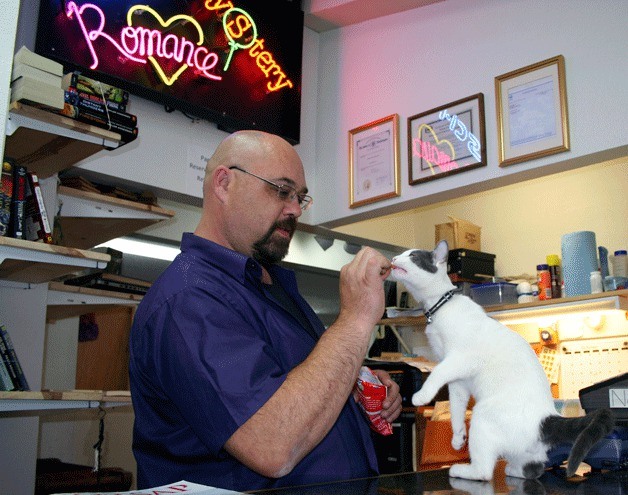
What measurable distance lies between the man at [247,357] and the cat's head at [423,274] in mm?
446

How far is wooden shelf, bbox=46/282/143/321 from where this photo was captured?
2865 millimetres

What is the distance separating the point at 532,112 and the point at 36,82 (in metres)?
2.21

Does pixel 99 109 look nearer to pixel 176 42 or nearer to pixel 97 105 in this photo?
pixel 97 105

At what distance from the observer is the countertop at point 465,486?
0.94 meters

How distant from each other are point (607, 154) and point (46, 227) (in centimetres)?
233

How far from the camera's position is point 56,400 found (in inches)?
82.0

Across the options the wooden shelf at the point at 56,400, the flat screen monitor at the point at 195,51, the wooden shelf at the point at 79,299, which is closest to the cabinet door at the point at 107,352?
the wooden shelf at the point at 79,299

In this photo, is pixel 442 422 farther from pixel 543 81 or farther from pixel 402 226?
pixel 402 226

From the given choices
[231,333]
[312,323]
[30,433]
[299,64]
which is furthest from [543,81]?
[30,433]

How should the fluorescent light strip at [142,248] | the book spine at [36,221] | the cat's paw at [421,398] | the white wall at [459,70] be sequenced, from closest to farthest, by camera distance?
the cat's paw at [421,398] → the book spine at [36,221] → the white wall at [459,70] → the fluorescent light strip at [142,248]

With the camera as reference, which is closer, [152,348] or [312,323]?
[152,348]

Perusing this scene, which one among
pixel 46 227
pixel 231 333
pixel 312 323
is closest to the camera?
pixel 231 333

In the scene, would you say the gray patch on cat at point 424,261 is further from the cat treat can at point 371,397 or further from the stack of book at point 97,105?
the stack of book at point 97,105

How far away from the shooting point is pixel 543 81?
315cm
